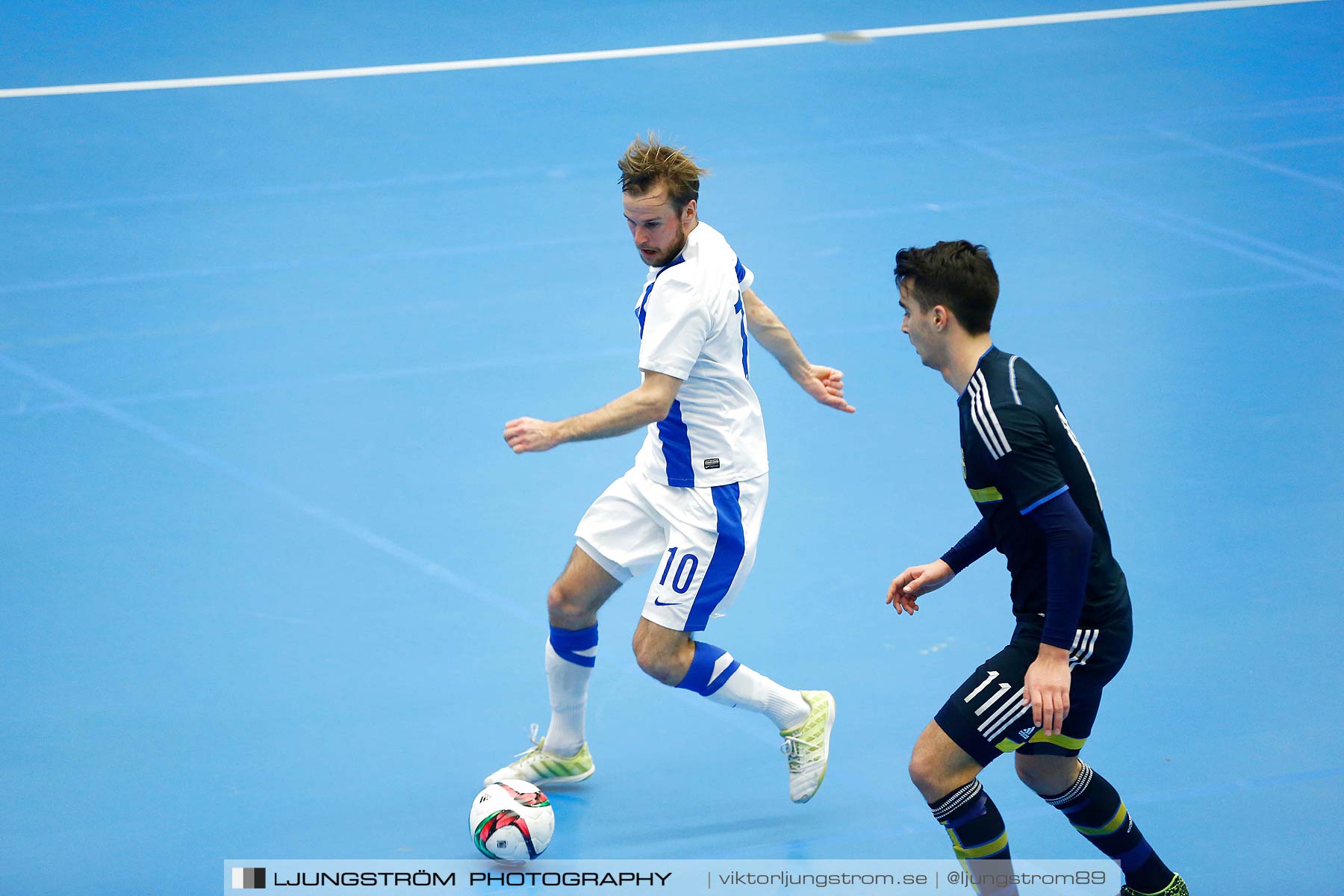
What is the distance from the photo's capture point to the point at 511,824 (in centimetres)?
470

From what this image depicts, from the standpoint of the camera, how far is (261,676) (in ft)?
18.7

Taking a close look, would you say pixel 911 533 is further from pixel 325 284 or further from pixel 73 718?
pixel 325 284

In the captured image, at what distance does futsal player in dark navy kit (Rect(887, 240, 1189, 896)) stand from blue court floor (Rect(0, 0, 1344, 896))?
2.56 ft

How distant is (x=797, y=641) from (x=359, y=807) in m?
1.92

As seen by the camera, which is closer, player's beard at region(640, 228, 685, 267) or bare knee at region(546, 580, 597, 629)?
player's beard at region(640, 228, 685, 267)

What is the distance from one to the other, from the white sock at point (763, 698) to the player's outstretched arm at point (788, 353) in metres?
1.02

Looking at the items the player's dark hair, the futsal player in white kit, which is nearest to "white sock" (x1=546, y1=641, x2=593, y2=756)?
the futsal player in white kit

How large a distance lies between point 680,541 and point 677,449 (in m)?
0.31

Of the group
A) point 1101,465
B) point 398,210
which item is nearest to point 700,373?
point 1101,465

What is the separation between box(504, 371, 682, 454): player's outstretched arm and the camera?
444 cm

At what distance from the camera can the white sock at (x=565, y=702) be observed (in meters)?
5.06

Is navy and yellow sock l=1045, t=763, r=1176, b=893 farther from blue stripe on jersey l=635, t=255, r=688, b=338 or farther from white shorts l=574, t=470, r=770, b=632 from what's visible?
blue stripe on jersey l=635, t=255, r=688, b=338

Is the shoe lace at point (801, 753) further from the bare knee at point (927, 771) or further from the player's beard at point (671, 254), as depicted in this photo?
the player's beard at point (671, 254)

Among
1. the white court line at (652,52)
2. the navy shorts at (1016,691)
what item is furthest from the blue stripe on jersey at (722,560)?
the white court line at (652,52)
